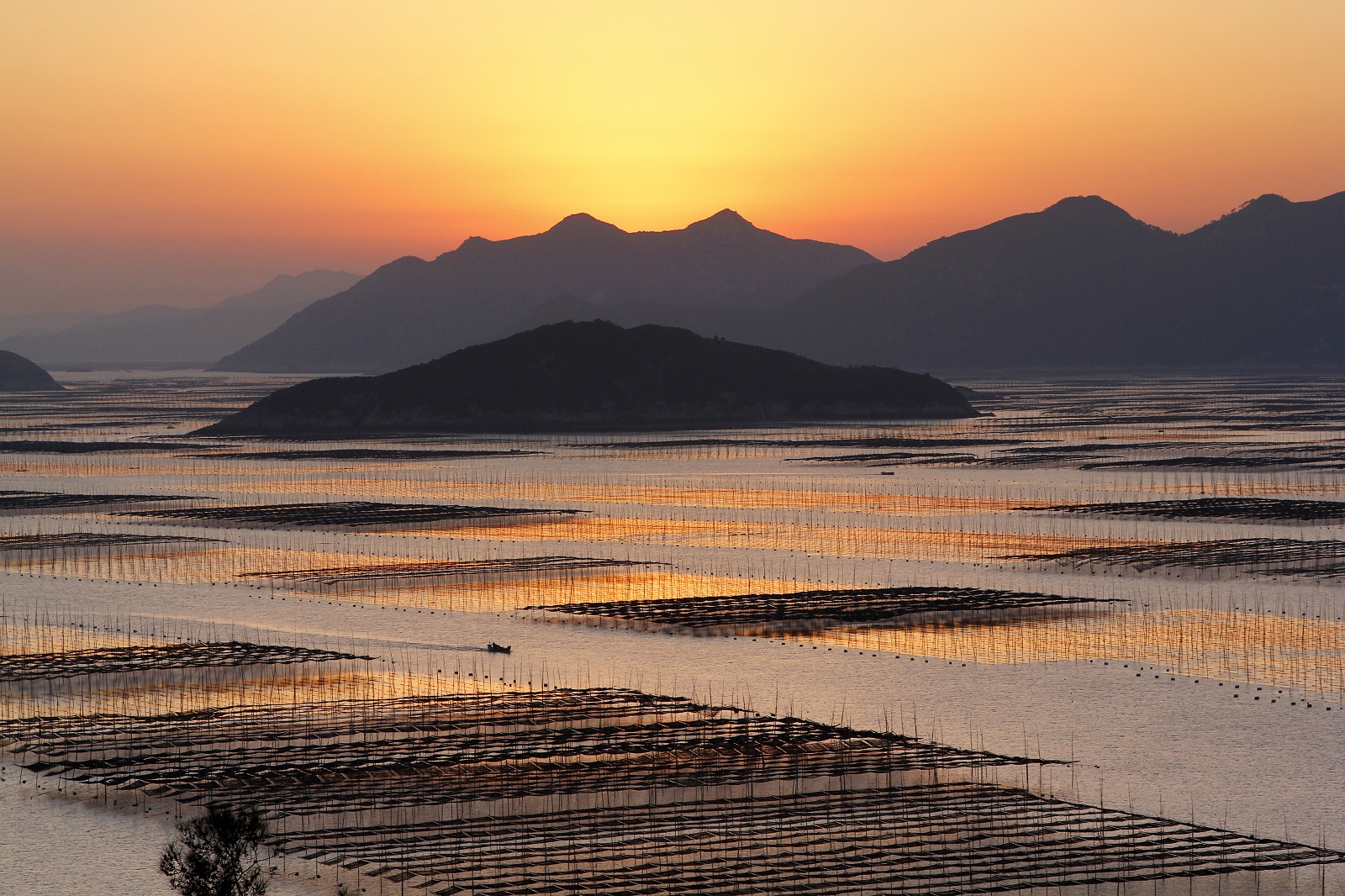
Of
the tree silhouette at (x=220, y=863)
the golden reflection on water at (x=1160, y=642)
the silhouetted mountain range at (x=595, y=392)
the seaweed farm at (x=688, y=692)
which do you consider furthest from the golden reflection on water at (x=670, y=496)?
the silhouetted mountain range at (x=595, y=392)

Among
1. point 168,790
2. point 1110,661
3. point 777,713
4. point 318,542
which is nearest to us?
point 168,790

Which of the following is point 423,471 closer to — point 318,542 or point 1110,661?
point 318,542

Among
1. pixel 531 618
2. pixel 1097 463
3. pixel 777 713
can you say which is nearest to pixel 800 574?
pixel 531 618

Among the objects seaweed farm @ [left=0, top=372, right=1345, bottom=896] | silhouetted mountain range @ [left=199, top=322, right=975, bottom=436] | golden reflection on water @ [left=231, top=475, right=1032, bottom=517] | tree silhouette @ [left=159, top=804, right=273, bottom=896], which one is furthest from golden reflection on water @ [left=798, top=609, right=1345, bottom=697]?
silhouetted mountain range @ [left=199, top=322, right=975, bottom=436]

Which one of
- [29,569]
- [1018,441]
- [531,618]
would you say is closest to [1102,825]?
[531,618]

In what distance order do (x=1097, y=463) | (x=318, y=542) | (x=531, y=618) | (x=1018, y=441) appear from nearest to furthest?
1. (x=531, y=618)
2. (x=318, y=542)
3. (x=1097, y=463)
4. (x=1018, y=441)

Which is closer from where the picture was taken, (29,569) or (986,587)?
(986,587)

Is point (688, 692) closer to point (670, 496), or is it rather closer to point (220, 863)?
point (220, 863)
